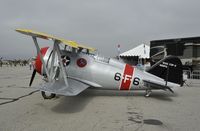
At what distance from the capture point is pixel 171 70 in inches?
302

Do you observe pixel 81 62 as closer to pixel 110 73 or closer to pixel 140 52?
pixel 110 73

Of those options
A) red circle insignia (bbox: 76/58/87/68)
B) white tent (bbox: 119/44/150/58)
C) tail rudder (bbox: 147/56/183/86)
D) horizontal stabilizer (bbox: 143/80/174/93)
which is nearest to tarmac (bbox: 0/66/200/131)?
horizontal stabilizer (bbox: 143/80/174/93)

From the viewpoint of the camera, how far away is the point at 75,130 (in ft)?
13.7

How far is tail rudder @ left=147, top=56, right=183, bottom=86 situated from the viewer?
7.59 m

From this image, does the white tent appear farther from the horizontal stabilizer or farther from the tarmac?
the tarmac

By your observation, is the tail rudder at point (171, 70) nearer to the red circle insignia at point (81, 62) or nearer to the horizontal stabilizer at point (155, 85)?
the horizontal stabilizer at point (155, 85)

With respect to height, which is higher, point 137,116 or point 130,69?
point 130,69

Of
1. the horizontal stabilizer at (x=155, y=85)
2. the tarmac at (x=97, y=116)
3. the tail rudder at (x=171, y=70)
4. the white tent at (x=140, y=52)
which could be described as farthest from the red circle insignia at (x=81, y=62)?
the white tent at (x=140, y=52)

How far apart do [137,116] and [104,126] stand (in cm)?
132

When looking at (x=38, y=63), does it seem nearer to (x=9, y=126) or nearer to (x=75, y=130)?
(x=9, y=126)

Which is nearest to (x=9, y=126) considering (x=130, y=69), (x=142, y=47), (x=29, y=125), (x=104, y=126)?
(x=29, y=125)

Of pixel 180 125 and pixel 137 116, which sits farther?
pixel 137 116

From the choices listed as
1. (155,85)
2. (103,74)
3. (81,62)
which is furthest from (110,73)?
(155,85)

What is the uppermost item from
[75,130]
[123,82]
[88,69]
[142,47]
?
[142,47]
